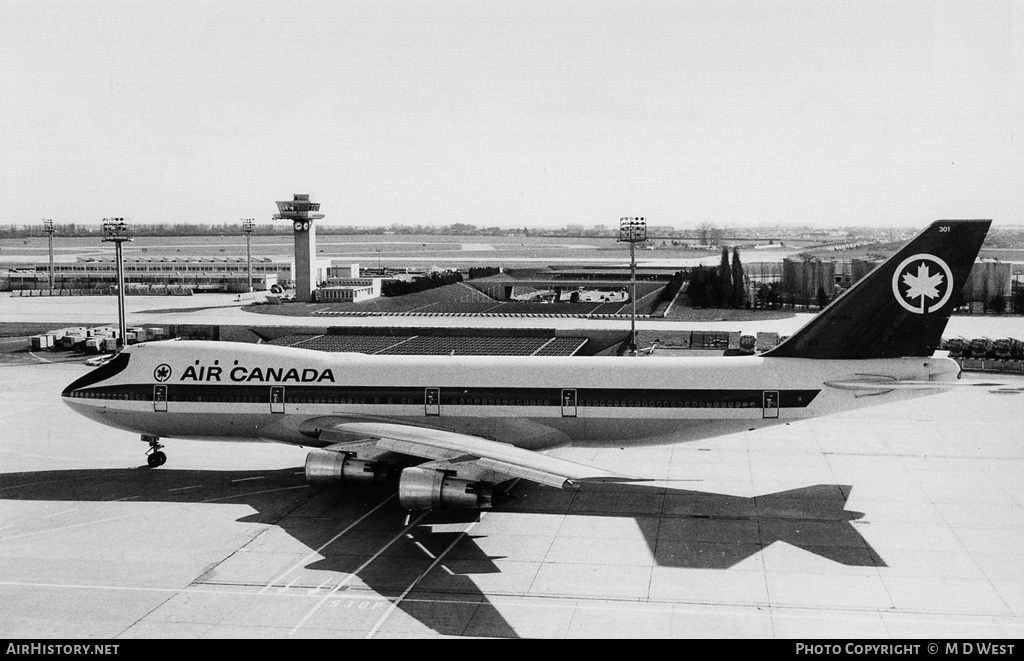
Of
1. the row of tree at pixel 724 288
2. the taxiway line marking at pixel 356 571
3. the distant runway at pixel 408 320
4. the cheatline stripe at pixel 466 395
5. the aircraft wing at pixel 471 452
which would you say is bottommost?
the taxiway line marking at pixel 356 571

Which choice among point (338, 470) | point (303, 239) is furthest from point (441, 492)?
point (303, 239)

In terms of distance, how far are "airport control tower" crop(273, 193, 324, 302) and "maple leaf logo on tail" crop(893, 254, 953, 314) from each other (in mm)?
92163

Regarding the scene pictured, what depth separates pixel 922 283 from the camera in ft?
97.4

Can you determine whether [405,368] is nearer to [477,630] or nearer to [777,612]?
[477,630]

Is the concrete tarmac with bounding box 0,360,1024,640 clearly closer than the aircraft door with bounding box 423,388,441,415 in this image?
Yes

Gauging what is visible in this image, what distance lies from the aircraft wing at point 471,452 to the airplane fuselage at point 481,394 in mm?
1340

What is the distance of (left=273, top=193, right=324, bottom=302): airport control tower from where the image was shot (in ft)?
378

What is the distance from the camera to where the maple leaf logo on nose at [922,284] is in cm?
2955

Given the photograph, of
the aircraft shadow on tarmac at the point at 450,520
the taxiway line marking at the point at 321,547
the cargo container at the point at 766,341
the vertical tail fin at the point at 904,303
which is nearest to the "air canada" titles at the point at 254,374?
the aircraft shadow on tarmac at the point at 450,520

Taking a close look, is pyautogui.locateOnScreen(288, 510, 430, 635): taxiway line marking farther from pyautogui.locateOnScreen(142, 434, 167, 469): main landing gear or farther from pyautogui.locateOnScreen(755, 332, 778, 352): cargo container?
pyautogui.locateOnScreen(755, 332, 778, 352): cargo container

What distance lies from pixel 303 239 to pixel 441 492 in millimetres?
98644

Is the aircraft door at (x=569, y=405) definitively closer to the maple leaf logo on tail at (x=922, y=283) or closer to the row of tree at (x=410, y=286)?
the maple leaf logo on tail at (x=922, y=283)

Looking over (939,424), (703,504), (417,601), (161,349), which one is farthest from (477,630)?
(939,424)

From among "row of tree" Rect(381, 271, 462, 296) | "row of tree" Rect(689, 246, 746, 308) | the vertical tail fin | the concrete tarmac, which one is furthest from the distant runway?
the vertical tail fin
